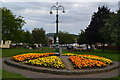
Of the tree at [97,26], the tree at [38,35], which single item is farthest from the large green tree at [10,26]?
the tree at [38,35]

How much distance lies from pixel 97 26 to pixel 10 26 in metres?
19.8

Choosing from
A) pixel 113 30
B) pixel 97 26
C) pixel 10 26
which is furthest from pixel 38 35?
pixel 113 30

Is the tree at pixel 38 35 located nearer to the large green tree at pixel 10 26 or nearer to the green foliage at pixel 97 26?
the large green tree at pixel 10 26

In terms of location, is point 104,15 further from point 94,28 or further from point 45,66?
point 45,66

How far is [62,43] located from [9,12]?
151 feet

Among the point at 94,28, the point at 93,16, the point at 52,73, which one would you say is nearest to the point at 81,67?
the point at 52,73

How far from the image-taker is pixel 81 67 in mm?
11773

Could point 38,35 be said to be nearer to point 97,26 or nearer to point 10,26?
point 10,26

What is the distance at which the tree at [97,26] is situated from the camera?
41000 millimetres

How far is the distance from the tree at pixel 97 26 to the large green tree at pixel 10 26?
17.0 metres

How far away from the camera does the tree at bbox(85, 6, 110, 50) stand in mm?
41000

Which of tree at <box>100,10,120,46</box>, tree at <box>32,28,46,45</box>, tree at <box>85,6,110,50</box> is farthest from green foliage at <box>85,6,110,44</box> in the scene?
tree at <box>32,28,46,45</box>

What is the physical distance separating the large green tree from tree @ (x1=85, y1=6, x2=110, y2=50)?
55.7 feet

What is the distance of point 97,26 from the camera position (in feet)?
136
